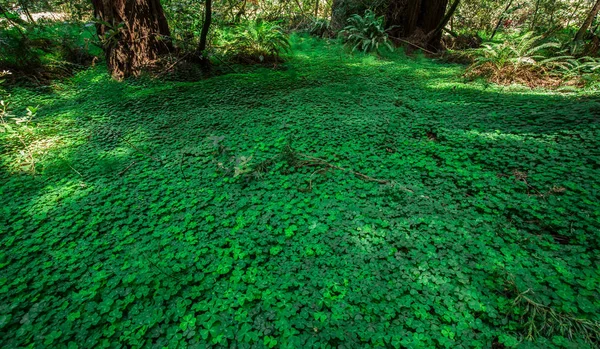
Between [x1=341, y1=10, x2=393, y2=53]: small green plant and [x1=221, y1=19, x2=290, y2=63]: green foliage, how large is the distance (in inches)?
82.3

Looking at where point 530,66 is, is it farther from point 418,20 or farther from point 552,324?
point 552,324

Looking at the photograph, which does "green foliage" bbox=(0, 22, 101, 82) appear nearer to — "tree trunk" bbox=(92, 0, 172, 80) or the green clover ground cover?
"tree trunk" bbox=(92, 0, 172, 80)

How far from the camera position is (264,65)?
5.86 metres

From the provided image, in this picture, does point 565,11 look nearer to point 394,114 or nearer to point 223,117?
point 394,114

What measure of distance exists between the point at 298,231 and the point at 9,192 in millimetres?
2798

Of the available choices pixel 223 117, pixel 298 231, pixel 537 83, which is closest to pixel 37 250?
pixel 298 231

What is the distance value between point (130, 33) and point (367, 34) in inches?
212

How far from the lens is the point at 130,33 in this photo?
177 inches

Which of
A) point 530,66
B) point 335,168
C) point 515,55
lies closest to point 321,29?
point 515,55

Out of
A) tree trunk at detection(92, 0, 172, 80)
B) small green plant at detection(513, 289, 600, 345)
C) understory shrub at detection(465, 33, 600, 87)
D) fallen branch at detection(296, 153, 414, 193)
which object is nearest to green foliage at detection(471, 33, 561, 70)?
understory shrub at detection(465, 33, 600, 87)

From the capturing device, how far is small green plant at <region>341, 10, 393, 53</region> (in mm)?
6848

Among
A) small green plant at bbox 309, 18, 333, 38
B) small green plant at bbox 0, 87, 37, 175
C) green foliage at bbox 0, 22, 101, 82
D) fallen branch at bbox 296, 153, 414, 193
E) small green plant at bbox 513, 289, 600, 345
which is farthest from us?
small green plant at bbox 309, 18, 333, 38

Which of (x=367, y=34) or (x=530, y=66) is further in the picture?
(x=367, y=34)

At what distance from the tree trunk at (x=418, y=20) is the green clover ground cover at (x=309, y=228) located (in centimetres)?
387
